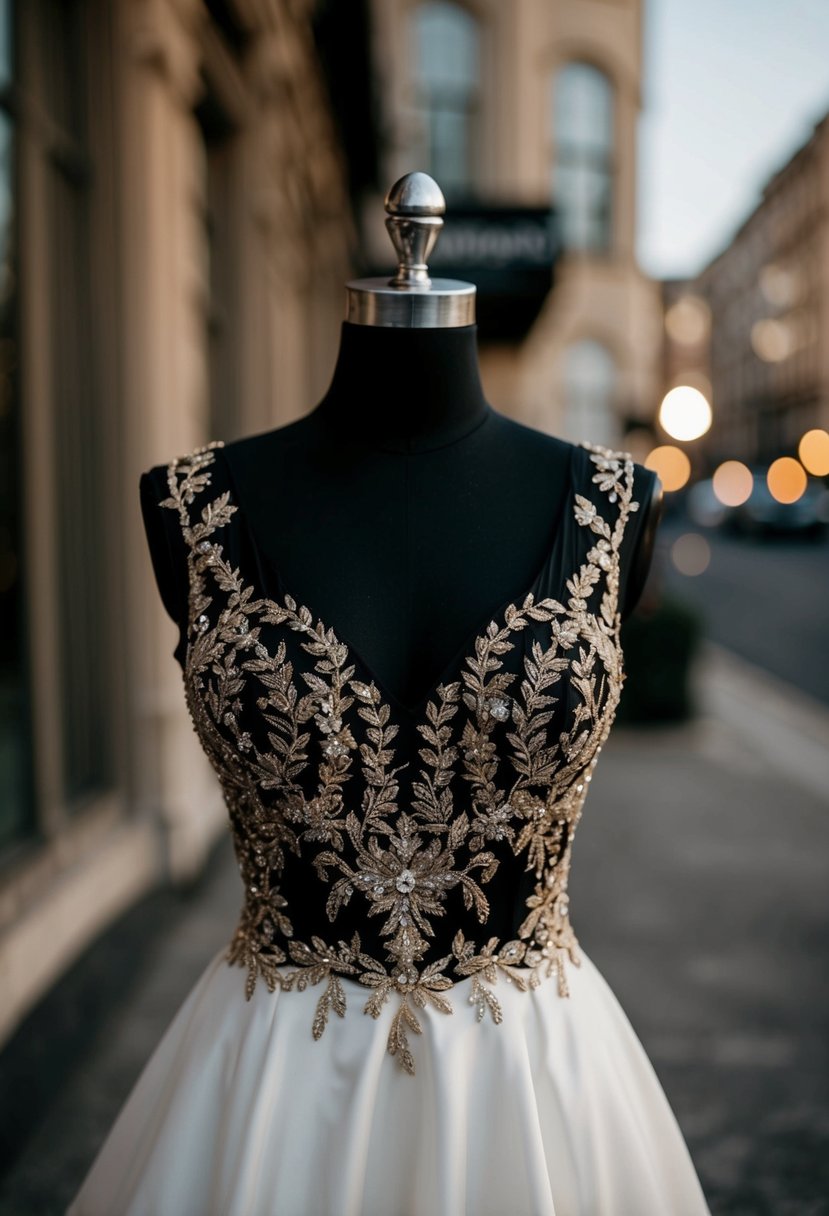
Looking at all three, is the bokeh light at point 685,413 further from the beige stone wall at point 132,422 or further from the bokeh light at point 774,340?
the bokeh light at point 774,340

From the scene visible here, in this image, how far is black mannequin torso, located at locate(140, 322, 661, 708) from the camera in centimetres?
131

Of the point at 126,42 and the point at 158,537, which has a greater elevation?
A: the point at 126,42

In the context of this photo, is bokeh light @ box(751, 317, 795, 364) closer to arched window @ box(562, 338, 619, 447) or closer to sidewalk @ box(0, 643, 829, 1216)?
arched window @ box(562, 338, 619, 447)

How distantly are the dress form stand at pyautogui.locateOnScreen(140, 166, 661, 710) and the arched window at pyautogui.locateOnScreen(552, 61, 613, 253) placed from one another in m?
13.9

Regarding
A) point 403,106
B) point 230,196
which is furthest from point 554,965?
point 403,106

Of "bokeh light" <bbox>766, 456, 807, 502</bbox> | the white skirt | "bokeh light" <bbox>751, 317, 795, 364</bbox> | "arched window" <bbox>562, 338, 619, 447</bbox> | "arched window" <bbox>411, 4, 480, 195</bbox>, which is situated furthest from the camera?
"bokeh light" <bbox>751, 317, 795, 364</bbox>

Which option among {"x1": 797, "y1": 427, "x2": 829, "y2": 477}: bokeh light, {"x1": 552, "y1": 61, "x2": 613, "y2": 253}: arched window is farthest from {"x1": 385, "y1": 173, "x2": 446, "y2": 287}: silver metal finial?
{"x1": 797, "y1": 427, "x2": 829, "y2": 477}: bokeh light

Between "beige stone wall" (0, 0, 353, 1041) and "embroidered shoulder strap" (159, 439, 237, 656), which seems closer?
"embroidered shoulder strap" (159, 439, 237, 656)

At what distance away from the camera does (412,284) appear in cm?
138

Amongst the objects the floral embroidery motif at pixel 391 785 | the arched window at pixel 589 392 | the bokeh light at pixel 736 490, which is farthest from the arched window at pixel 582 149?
the floral embroidery motif at pixel 391 785

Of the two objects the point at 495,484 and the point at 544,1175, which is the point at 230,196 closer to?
the point at 495,484

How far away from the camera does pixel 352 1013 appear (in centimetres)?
126

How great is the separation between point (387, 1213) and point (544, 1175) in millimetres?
186

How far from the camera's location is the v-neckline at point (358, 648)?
1256mm
